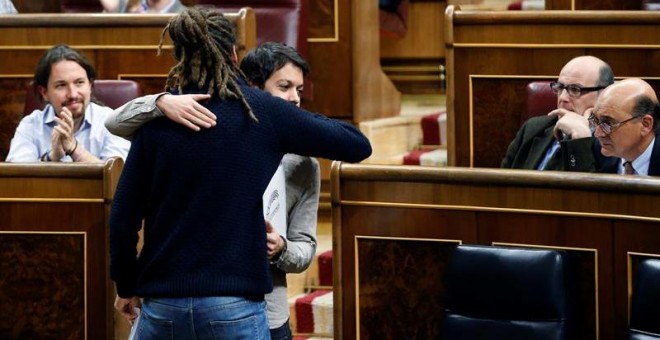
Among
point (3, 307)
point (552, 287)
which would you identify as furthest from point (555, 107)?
point (3, 307)

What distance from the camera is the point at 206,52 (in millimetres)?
1004

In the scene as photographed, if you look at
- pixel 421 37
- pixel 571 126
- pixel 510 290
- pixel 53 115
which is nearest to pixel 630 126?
pixel 571 126

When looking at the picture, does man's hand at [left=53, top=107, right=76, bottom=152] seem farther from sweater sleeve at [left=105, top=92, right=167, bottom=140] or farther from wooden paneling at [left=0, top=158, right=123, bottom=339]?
sweater sleeve at [left=105, top=92, right=167, bottom=140]

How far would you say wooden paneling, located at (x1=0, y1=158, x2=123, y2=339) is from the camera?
4.50ft

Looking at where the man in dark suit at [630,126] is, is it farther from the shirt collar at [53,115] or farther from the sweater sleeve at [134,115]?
the shirt collar at [53,115]

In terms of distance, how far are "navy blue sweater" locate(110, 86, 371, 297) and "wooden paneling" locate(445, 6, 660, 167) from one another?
0.75 meters

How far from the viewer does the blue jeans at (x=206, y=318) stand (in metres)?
0.98

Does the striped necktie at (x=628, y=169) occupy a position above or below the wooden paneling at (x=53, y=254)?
above

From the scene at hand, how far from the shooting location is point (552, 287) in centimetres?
116

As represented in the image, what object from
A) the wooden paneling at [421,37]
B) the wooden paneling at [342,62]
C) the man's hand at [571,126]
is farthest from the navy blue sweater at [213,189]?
the wooden paneling at [421,37]

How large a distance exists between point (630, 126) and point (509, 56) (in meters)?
0.45

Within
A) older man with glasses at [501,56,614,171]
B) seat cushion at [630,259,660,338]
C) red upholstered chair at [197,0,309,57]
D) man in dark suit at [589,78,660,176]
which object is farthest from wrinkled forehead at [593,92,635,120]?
red upholstered chair at [197,0,309,57]

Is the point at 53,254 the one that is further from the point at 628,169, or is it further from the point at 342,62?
the point at 342,62

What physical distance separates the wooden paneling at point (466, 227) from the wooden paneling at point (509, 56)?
1.45ft
